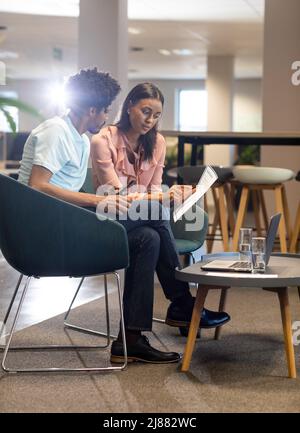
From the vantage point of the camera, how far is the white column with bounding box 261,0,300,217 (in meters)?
7.42

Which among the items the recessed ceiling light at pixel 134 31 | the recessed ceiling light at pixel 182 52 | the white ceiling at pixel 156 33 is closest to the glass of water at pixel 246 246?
the white ceiling at pixel 156 33

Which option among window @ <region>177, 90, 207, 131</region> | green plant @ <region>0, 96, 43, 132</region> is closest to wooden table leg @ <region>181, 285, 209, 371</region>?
green plant @ <region>0, 96, 43, 132</region>

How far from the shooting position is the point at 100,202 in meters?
2.91

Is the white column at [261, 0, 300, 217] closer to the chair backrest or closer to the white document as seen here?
the white document

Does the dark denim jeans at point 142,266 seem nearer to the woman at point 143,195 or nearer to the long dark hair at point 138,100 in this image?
the woman at point 143,195

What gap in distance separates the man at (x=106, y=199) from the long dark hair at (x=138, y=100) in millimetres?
178

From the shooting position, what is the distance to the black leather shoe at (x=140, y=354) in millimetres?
2834

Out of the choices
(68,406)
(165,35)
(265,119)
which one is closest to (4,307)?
(68,406)

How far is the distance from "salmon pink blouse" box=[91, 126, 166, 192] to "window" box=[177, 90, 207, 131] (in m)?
15.4

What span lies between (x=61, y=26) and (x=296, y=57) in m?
4.17

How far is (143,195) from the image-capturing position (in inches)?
119

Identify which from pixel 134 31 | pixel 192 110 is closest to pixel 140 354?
pixel 134 31

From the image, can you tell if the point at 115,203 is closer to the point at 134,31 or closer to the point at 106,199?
the point at 106,199
